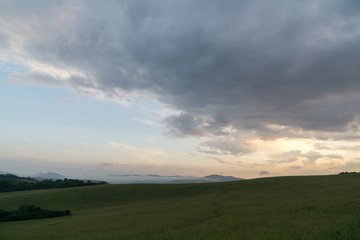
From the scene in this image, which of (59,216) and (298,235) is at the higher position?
(59,216)

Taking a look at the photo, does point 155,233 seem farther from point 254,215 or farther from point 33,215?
point 33,215

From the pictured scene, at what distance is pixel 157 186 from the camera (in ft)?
300

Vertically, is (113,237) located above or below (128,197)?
below

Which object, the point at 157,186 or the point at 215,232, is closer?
the point at 215,232

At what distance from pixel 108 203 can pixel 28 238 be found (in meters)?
38.5

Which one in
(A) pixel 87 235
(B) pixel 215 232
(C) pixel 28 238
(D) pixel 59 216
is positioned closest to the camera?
(B) pixel 215 232

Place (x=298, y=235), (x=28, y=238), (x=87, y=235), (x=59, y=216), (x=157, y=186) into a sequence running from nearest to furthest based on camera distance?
(x=298, y=235)
(x=87, y=235)
(x=28, y=238)
(x=59, y=216)
(x=157, y=186)

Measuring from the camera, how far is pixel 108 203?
74875 millimetres

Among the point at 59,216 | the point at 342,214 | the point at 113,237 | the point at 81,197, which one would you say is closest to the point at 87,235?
the point at 113,237

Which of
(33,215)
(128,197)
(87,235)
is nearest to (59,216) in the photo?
(33,215)

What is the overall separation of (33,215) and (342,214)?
166 feet

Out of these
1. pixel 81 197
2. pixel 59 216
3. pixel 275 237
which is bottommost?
pixel 275 237

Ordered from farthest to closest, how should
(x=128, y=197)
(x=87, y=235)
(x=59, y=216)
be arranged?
(x=128, y=197), (x=59, y=216), (x=87, y=235)

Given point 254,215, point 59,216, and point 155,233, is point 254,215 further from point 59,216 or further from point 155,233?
point 59,216
